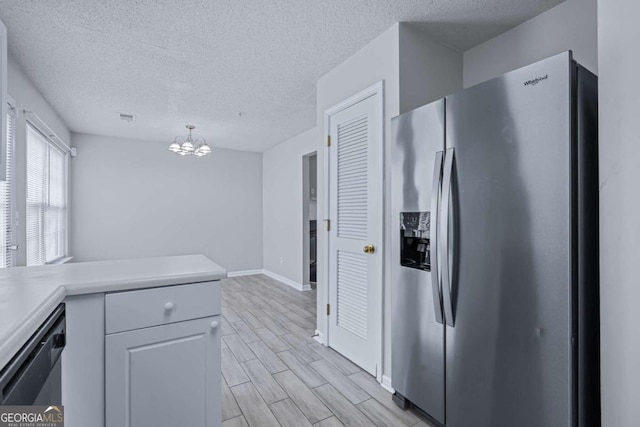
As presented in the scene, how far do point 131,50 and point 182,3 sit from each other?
31.9 inches

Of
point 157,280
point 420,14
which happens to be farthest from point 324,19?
point 157,280

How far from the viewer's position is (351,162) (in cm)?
250

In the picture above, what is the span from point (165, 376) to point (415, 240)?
1422 millimetres

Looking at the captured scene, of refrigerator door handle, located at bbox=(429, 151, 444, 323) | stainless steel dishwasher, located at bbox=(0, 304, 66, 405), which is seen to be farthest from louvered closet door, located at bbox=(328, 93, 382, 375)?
stainless steel dishwasher, located at bbox=(0, 304, 66, 405)

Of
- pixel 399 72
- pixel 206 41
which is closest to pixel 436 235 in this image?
pixel 399 72

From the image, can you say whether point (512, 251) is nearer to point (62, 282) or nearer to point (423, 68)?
point (423, 68)

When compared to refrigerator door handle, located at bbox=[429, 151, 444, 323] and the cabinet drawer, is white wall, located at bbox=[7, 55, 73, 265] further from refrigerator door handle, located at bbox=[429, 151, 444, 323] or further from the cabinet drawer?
refrigerator door handle, located at bbox=[429, 151, 444, 323]

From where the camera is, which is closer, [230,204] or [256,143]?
[256,143]

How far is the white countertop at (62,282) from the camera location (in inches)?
30.4

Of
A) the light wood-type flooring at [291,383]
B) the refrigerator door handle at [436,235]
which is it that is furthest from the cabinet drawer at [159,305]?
the refrigerator door handle at [436,235]

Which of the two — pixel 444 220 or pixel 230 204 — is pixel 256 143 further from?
pixel 444 220

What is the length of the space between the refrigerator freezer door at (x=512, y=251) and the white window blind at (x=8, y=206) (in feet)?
10.6

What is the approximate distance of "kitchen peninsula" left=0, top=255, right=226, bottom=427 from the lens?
3.64 feet

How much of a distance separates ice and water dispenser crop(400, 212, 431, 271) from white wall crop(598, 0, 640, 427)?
0.72 meters
